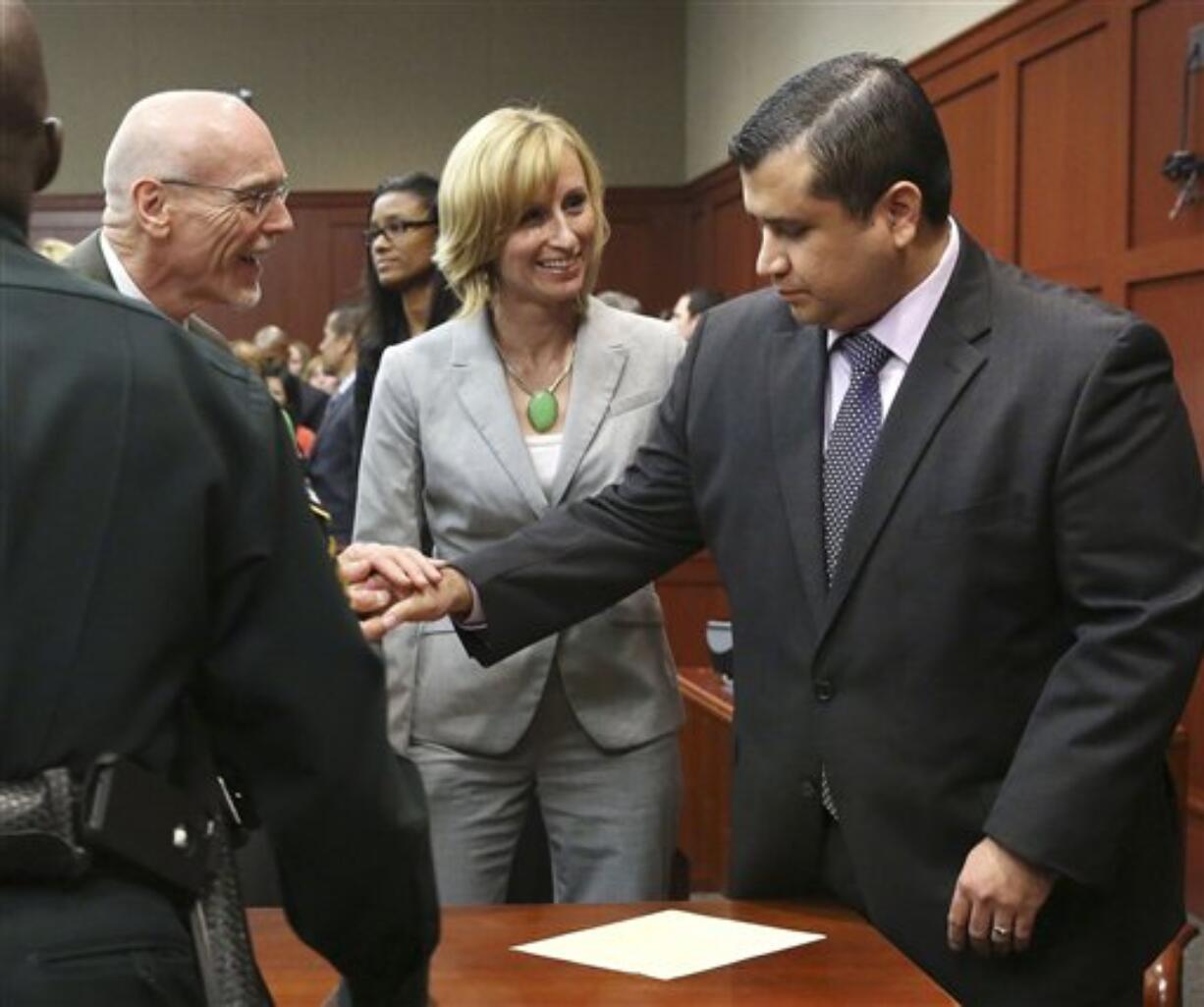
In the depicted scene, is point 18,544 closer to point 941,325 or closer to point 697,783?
point 941,325

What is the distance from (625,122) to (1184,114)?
8.23 metres

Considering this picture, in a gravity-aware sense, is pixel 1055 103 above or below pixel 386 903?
above

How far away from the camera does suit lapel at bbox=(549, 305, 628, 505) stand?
2.98 metres

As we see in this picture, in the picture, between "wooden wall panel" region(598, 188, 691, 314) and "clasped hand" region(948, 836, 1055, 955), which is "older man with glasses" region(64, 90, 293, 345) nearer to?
"clasped hand" region(948, 836, 1055, 955)

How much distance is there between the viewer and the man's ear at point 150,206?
2.73 metres

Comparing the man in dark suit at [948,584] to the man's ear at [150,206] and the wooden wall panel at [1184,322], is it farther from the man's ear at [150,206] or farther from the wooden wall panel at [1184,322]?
the wooden wall panel at [1184,322]

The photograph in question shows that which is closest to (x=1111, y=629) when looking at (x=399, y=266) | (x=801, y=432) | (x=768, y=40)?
(x=801, y=432)

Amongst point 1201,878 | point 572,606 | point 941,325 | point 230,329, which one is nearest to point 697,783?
point 1201,878

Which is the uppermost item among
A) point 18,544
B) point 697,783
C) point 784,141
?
point 784,141

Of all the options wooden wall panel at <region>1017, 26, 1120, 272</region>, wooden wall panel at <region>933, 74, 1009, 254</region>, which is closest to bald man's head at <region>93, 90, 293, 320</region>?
wooden wall panel at <region>1017, 26, 1120, 272</region>

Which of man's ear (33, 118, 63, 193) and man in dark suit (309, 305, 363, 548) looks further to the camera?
man in dark suit (309, 305, 363, 548)

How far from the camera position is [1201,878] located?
5926 mm

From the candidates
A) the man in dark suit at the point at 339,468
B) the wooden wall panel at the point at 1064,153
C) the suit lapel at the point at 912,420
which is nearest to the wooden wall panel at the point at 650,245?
the wooden wall panel at the point at 1064,153

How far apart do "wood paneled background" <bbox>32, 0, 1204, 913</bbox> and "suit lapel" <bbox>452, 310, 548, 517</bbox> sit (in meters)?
3.35
